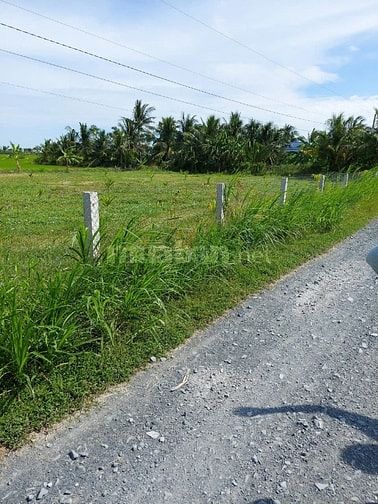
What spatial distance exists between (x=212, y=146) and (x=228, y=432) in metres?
36.3

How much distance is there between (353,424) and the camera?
2.13m

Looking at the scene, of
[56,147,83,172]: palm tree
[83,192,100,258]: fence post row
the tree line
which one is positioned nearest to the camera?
[83,192,100,258]: fence post row

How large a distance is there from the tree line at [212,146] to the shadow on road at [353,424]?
26112 mm

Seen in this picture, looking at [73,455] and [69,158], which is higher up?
[69,158]

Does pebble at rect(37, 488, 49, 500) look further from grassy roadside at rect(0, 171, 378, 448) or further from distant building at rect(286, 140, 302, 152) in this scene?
distant building at rect(286, 140, 302, 152)

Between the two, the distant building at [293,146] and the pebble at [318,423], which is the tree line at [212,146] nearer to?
the distant building at [293,146]

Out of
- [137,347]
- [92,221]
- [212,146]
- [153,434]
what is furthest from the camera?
[212,146]

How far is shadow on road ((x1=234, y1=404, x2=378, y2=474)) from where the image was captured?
1.86 metres

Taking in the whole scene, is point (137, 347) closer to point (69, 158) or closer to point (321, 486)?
point (321, 486)

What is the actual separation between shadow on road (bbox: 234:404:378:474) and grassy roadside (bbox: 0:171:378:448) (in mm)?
871

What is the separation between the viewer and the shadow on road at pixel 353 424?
6.10 ft

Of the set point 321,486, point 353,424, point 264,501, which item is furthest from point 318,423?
point 264,501

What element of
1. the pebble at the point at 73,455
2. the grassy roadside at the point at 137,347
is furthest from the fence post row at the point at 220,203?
the pebble at the point at 73,455

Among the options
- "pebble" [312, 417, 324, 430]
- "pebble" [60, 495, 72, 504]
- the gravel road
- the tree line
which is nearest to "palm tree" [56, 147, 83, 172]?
the tree line
